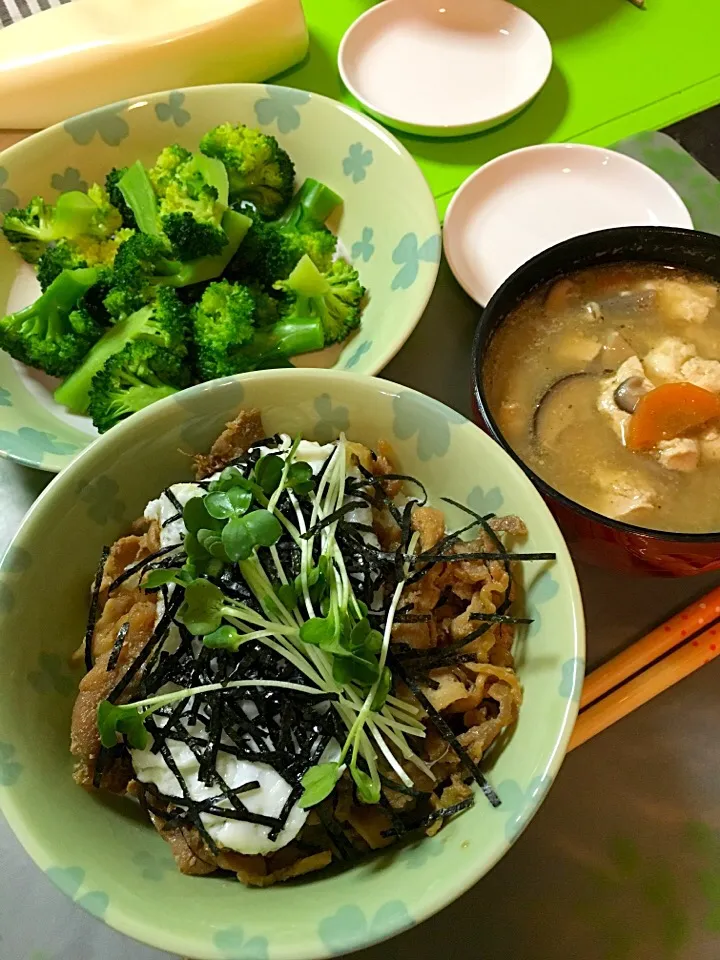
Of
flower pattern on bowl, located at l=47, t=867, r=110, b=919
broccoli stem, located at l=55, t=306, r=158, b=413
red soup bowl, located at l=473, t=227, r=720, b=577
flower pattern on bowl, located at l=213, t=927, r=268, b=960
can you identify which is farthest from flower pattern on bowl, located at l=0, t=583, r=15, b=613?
Result: red soup bowl, located at l=473, t=227, r=720, b=577

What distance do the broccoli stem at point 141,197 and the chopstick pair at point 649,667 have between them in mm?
1105

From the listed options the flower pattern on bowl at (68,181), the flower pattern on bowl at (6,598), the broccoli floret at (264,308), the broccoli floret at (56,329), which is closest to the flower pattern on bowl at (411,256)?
the broccoli floret at (264,308)

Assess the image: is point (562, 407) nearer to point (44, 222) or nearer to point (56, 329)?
point (56, 329)

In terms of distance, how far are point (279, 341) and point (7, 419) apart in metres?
0.48

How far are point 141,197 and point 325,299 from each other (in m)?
0.42

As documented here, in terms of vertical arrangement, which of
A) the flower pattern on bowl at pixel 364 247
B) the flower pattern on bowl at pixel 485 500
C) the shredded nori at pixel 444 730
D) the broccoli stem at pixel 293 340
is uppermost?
the flower pattern on bowl at pixel 364 247

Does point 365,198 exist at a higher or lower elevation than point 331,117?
lower

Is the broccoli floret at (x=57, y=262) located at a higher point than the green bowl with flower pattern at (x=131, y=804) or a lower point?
higher

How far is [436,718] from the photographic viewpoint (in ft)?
2.86

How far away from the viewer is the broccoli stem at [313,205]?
59.1 inches

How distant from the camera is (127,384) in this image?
1.29 metres

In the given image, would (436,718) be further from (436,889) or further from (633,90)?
(633,90)

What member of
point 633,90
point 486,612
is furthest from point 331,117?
point 486,612

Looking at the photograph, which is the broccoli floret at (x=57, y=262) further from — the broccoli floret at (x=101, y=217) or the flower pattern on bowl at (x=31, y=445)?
the flower pattern on bowl at (x=31, y=445)
